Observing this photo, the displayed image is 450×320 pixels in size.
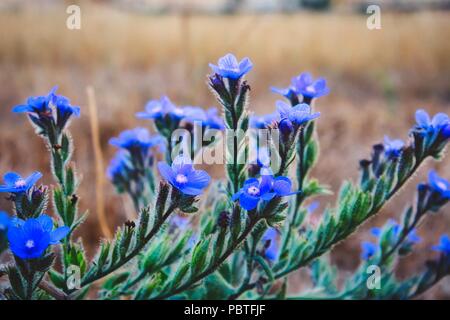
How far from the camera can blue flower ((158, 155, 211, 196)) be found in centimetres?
71

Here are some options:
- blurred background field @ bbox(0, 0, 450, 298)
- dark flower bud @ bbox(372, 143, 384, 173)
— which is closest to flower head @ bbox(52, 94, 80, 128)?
dark flower bud @ bbox(372, 143, 384, 173)

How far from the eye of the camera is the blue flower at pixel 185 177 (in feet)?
2.34

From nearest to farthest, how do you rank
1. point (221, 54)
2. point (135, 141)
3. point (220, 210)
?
point (220, 210), point (135, 141), point (221, 54)

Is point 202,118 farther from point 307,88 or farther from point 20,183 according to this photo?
point 20,183

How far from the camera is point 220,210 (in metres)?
0.92

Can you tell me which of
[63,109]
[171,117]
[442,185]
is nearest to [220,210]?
[171,117]

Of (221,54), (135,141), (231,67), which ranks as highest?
(221,54)

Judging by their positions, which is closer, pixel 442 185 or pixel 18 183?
pixel 18 183

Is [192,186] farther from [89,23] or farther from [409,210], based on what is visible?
[89,23]

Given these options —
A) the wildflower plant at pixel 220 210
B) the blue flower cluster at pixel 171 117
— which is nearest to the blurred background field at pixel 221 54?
the wildflower plant at pixel 220 210

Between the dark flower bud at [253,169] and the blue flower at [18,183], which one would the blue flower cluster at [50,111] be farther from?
the dark flower bud at [253,169]

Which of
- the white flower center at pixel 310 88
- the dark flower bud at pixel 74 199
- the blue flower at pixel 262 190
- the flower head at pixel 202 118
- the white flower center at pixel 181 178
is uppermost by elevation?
the white flower center at pixel 310 88

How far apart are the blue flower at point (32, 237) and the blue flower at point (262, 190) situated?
0.79 feet

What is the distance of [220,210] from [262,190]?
0.22 m
